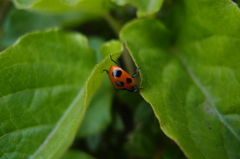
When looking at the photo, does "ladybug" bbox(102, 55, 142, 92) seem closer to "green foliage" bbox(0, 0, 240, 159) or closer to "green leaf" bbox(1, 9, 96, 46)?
"green foliage" bbox(0, 0, 240, 159)

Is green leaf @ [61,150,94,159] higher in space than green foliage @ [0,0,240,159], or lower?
lower

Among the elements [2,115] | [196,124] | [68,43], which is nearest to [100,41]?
[68,43]

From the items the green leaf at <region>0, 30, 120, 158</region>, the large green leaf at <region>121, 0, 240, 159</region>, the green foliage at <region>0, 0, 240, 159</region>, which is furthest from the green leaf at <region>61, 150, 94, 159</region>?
the large green leaf at <region>121, 0, 240, 159</region>

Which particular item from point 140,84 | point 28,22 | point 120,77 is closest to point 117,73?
point 120,77

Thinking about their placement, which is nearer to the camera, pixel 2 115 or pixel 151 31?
pixel 2 115

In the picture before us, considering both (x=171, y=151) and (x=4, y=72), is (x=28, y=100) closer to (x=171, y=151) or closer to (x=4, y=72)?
(x=4, y=72)

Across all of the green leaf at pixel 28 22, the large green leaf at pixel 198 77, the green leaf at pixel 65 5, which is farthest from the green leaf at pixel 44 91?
the green leaf at pixel 28 22

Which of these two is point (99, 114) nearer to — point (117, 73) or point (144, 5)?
point (117, 73)
